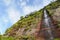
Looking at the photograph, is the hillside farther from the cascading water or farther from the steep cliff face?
the cascading water

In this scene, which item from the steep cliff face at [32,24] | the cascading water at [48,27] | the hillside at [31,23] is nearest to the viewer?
the cascading water at [48,27]

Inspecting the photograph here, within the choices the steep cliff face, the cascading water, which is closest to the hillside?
the steep cliff face

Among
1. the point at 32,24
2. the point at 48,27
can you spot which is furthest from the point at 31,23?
the point at 48,27

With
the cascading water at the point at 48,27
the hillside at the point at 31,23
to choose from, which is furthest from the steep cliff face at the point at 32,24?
the cascading water at the point at 48,27

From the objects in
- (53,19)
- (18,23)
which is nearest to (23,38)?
(53,19)

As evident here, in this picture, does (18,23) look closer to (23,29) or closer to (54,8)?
(23,29)

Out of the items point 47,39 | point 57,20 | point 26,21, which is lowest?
point 47,39

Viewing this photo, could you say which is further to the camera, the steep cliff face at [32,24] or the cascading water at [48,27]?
the steep cliff face at [32,24]

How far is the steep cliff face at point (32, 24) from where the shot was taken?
131 feet

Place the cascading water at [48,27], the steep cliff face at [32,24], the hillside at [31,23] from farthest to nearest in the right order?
the hillside at [31,23] → the steep cliff face at [32,24] → the cascading water at [48,27]

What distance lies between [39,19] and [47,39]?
17.9 ft

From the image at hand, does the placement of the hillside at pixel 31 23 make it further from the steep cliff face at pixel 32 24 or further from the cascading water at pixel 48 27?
the cascading water at pixel 48 27

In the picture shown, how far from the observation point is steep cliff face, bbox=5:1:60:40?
131 ft

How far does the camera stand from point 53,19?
41.6m
